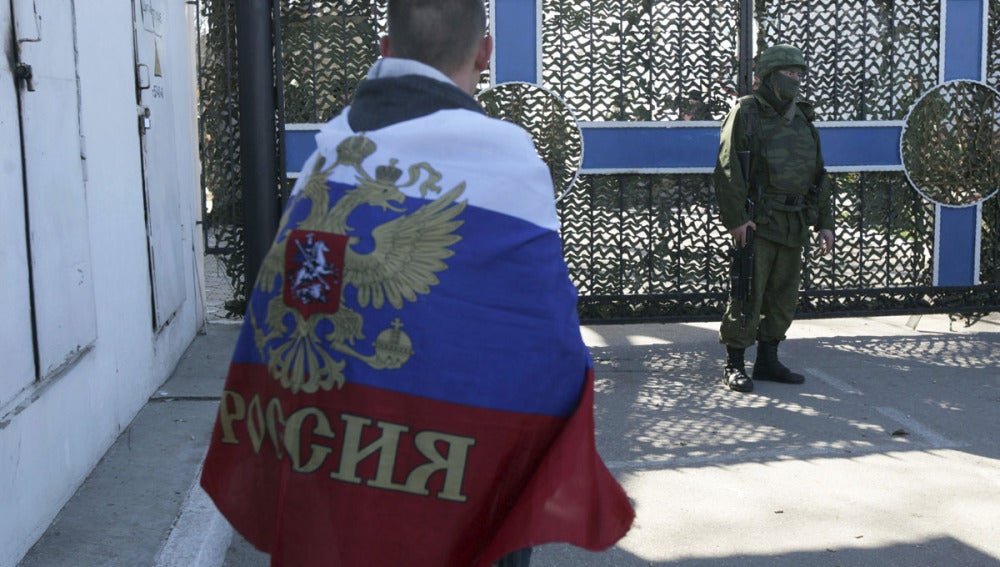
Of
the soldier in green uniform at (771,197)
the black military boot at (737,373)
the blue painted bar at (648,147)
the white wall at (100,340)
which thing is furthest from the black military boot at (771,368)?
the white wall at (100,340)

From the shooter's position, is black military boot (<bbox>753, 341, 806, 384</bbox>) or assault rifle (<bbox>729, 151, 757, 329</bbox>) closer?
assault rifle (<bbox>729, 151, 757, 329</bbox>)

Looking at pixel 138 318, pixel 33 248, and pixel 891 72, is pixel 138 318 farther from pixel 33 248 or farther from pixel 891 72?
pixel 891 72

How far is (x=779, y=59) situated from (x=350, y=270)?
4.93 metres

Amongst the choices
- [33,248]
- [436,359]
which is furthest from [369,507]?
[33,248]

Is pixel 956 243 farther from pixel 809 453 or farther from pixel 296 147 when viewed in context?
pixel 296 147

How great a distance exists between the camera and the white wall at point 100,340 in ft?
11.7

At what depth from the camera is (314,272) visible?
1.95 metres

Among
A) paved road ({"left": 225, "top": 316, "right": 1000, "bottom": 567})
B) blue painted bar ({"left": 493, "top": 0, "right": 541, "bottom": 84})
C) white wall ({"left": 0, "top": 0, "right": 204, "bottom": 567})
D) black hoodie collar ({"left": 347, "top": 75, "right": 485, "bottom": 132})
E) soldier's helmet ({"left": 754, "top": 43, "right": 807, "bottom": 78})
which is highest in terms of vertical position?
blue painted bar ({"left": 493, "top": 0, "right": 541, "bottom": 84})

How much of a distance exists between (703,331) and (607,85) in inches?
88.7

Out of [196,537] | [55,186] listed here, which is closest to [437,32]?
[196,537]

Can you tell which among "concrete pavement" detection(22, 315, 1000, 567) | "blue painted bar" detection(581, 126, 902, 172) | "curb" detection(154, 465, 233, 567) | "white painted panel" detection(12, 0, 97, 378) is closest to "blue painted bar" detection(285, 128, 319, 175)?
"concrete pavement" detection(22, 315, 1000, 567)

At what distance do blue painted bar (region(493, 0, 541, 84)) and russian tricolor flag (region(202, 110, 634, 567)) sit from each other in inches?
208

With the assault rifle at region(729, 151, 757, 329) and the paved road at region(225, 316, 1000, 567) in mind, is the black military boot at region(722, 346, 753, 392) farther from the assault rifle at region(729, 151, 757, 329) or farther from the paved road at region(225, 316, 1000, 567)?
the assault rifle at region(729, 151, 757, 329)

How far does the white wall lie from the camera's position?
3.57 meters
